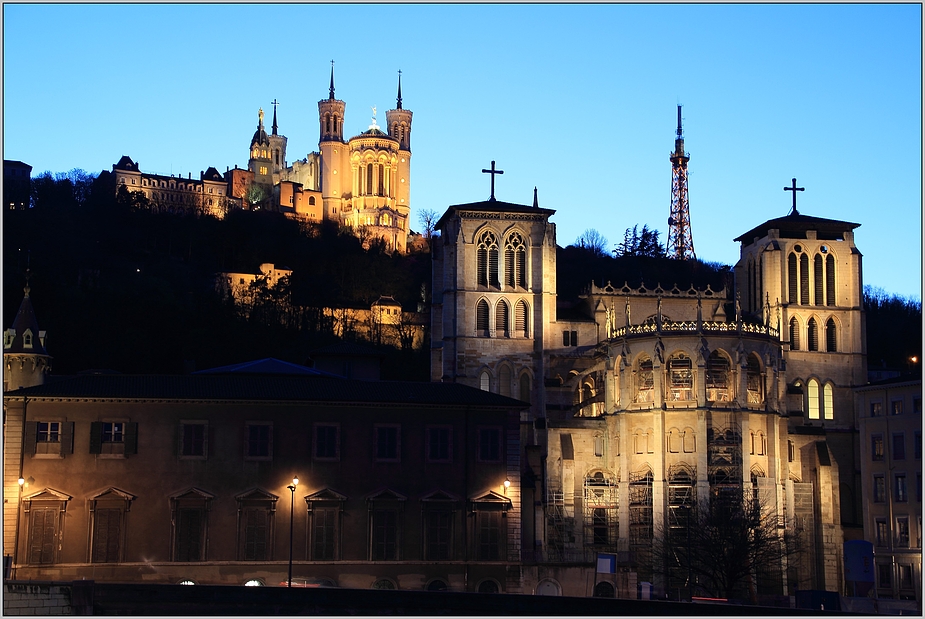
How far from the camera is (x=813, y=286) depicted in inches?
3708

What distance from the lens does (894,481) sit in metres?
78.6

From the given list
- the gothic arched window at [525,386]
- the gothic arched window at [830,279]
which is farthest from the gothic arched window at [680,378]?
the gothic arched window at [830,279]

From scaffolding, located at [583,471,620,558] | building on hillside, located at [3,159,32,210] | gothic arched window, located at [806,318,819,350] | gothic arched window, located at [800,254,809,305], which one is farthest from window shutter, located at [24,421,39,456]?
building on hillside, located at [3,159,32,210]

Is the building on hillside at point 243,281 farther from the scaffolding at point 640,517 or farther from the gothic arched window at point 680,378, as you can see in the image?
the scaffolding at point 640,517

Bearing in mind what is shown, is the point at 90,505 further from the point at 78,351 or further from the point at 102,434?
the point at 78,351

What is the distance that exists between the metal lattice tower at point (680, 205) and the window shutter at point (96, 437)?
83.3 meters

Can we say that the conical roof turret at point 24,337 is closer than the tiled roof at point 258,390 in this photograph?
No

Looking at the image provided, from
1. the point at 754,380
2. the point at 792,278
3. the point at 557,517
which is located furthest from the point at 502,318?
the point at 792,278

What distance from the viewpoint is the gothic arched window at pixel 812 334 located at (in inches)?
3647

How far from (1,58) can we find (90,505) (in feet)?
107

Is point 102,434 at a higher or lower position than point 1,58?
lower

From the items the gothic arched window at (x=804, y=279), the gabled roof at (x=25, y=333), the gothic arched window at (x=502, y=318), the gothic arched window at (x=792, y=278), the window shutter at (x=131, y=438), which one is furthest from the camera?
the gothic arched window at (x=804, y=279)

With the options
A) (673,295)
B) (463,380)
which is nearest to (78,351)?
(463,380)

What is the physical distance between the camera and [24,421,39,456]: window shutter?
6184cm
